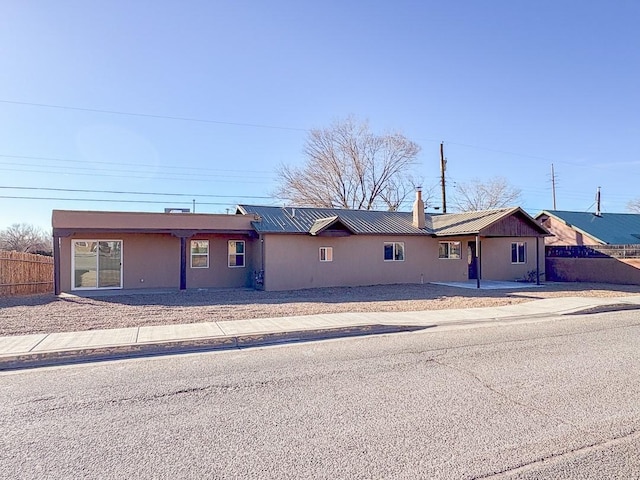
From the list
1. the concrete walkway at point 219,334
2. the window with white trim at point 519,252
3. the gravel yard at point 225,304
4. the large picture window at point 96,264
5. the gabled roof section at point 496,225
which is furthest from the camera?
the window with white trim at point 519,252

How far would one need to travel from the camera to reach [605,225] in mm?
31609

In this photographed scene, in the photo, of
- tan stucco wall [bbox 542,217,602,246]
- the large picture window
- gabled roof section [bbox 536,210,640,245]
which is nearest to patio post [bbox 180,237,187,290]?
the large picture window

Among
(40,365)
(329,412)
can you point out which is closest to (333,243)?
(40,365)

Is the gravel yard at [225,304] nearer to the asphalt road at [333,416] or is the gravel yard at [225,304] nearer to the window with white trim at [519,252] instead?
the asphalt road at [333,416]

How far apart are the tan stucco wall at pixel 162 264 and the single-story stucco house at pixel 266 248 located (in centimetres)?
4

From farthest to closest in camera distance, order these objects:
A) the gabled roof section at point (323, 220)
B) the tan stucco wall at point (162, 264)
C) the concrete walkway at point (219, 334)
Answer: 1. the gabled roof section at point (323, 220)
2. the tan stucco wall at point (162, 264)
3. the concrete walkway at point (219, 334)

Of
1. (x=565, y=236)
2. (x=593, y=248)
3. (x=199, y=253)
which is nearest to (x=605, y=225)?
(x=565, y=236)

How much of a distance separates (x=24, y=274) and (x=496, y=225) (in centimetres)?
1918

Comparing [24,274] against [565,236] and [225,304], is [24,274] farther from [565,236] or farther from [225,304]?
[565,236]

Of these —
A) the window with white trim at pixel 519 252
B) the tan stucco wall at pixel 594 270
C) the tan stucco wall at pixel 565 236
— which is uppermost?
the tan stucco wall at pixel 565 236

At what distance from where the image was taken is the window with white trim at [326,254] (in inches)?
752

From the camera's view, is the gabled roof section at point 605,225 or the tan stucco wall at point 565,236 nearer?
the tan stucco wall at point 565,236

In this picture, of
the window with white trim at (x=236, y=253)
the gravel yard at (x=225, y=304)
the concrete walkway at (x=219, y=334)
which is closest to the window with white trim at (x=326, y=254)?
the gravel yard at (x=225, y=304)

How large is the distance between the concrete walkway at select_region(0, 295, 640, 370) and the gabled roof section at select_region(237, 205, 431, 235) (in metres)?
8.03
